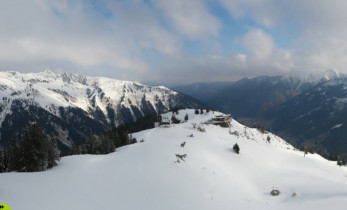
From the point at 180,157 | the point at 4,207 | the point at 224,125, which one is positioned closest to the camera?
the point at 4,207

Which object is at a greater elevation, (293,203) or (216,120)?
(216,120)

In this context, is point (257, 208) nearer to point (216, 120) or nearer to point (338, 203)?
point (338, 203)

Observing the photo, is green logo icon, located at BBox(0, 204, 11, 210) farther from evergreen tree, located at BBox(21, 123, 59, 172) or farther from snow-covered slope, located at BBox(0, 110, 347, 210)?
evergreen tree, located at BBox(21, 123, 59, 172)

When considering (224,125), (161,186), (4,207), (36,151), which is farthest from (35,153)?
(224,125)

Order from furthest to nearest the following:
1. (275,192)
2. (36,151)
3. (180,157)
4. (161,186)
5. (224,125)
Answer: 1. (224,125)
2. (180,157)
3. (36,151)
4. (275,192)
5. (161,186)

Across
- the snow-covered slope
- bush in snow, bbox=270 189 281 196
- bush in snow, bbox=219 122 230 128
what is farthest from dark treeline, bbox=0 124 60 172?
bush in snow, bbox=219 122 230 128

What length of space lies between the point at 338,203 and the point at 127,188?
26.4 meters

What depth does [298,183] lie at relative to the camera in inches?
1903

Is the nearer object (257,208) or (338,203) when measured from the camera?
(338,203)

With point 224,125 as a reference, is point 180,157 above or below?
below

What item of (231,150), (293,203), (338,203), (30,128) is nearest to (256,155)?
(231,150)

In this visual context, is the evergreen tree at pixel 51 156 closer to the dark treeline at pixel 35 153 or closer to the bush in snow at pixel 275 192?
the dark treeline at pixel 35 153

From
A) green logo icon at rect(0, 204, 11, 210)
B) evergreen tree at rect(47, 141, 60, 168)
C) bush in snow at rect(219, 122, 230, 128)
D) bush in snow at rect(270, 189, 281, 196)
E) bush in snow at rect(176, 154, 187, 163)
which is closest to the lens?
green logo icon at rect(0, 204, 11, 210)

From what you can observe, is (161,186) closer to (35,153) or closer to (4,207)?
→ (4,207)
